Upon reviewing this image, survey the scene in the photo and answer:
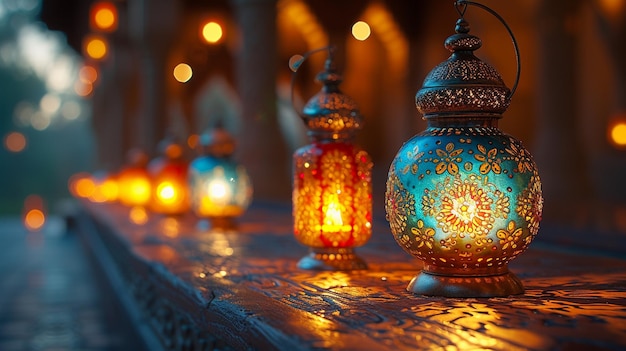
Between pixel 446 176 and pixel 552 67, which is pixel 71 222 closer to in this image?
pixel 552 67

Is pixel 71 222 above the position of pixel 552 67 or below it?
below

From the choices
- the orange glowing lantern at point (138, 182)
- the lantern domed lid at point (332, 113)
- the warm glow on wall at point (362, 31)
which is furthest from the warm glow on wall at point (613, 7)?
the lantern domed lid at point (332, 113)

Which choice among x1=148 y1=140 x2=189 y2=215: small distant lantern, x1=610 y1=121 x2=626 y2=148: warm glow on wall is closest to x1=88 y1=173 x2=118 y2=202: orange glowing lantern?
x1=610 y1=121 x2=626 y2=148: warm glow on wall

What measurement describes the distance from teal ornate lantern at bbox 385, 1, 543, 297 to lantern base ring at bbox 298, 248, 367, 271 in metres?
0.77

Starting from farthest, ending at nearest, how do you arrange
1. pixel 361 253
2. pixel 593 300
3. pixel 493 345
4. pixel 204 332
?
1. pixel 361 253
2. pixel 204 332
3. pixel 593 300
4. pixel 493 345

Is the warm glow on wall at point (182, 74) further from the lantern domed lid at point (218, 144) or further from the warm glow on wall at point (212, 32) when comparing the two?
A: the lantern domed lid at point (218, 144)

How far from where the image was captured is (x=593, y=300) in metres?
2.36

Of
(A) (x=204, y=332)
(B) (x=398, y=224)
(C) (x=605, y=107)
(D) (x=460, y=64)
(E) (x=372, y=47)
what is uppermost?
(E) (x=372, y=47)

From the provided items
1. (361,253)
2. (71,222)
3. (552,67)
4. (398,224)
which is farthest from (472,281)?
A: (71,222)

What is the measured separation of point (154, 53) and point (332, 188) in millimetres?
12161

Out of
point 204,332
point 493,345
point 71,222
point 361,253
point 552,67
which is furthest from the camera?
point 71,222

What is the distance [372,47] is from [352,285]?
15.1 m

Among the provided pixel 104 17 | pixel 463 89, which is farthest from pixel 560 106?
pixel 463 89

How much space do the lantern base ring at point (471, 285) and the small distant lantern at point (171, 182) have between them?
463 cm
